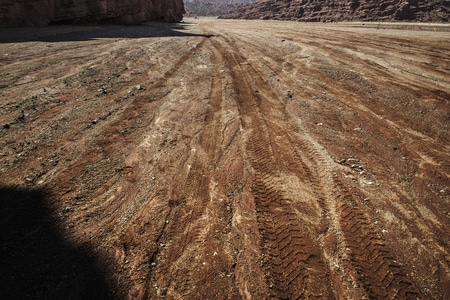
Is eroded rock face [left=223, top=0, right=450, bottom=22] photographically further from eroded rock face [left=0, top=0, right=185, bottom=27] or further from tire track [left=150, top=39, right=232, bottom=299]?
tire track [left=150, top=39, right=232, bottom=299]

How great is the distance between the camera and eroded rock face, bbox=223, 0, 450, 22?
3553 centimetres

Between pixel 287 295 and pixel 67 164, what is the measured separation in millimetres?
3347

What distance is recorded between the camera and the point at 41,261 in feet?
7.30

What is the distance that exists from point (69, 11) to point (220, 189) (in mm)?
19478

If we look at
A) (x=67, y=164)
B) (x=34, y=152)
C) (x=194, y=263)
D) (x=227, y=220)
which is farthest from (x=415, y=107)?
(x=34, y=152)

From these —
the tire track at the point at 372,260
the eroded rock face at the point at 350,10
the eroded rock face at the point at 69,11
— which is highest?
the eroded rock face at the point at 350,10

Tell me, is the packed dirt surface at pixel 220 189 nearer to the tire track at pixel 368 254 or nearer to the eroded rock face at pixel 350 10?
the tire track at pixel 368 254

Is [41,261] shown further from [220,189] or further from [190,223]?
[220,189]

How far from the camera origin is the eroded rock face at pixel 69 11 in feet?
45.0

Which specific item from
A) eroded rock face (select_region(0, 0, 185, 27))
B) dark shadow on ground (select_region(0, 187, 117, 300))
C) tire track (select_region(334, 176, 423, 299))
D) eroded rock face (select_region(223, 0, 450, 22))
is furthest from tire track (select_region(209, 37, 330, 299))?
eroded rock face (select_region(223, 0, 450, 22))

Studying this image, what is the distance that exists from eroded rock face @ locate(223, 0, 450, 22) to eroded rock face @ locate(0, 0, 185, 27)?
3668cm

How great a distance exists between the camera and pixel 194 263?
7.58 ft

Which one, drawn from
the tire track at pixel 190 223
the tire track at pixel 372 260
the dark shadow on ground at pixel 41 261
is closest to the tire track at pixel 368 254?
the tire track at pixel 372 260

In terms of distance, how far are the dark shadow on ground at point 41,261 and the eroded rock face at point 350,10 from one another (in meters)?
47.5
